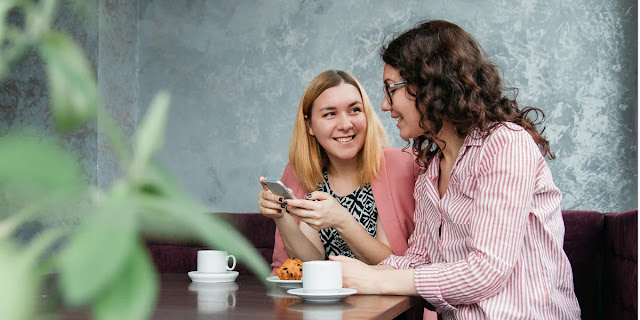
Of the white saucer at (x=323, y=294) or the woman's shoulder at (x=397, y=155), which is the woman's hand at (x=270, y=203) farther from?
the white saucer at (x=323, y=294)

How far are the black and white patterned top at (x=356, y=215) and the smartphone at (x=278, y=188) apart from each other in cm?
38

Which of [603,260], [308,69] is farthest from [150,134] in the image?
[308,69]

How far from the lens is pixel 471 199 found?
59.4 inches

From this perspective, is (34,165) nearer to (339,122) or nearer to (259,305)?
(259,305)

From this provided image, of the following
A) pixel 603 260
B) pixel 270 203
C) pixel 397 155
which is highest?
pixel 397 155

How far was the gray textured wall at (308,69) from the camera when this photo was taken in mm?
2742

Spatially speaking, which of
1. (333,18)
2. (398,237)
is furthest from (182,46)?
(398,237)

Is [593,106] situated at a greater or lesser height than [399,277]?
greater

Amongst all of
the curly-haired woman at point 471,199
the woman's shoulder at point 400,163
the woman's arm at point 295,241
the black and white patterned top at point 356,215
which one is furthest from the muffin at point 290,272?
the woman's shoulder at point 400,163

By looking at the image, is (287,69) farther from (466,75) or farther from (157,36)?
(466,75)

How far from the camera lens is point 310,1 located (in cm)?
314

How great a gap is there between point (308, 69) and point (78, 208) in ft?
9.80

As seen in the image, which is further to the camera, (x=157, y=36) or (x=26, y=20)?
(x=157, y=36)

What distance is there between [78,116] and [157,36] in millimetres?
3377
